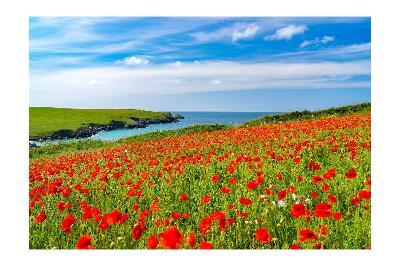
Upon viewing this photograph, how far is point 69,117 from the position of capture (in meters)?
8.42

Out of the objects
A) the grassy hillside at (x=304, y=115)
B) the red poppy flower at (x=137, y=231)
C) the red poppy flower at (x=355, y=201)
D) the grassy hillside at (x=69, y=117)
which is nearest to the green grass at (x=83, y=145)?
the grassy hillside at (x=69, y=117)

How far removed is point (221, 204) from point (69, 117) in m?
4.84

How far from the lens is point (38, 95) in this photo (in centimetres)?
512

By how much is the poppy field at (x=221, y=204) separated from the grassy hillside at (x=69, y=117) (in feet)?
2.58

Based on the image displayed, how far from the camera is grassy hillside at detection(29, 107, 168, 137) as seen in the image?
6.23 m

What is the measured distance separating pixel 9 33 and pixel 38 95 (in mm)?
766

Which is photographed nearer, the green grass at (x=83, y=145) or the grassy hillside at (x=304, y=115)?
the green grass at (x=83, y=145)

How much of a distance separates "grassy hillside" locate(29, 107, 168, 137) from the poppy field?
79 cm

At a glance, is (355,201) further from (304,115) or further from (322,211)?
(304,115)

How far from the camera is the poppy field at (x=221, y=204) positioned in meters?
3.68
